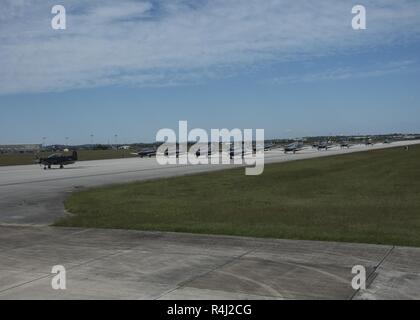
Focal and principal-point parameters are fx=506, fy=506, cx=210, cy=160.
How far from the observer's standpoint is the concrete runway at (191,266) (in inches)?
295

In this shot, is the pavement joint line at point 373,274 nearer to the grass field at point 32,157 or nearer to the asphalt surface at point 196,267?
the asphalt surface at point 196,267

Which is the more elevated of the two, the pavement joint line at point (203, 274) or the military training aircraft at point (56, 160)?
the military training aircraft at point (56, 160)

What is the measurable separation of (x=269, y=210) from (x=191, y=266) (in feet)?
25.7

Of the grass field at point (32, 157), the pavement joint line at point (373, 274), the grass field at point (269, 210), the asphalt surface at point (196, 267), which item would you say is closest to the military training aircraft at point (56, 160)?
the grass field at point (32, 157)

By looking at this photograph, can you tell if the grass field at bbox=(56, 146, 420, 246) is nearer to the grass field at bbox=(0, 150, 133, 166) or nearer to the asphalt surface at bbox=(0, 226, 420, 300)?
the asphalt surface at bbox=(0, 226, 420, 300)

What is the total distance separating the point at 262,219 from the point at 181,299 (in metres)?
7.84

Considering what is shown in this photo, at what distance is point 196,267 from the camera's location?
9086 millimetres

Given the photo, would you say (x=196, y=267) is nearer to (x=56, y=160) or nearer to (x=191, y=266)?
(x=191, y=266)

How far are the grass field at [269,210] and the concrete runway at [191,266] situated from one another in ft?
3.78

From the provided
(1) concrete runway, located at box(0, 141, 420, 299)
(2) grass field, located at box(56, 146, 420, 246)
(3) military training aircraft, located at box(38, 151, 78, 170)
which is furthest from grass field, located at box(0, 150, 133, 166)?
(1) concrete runway, located at box(0, 141, 420, 299)

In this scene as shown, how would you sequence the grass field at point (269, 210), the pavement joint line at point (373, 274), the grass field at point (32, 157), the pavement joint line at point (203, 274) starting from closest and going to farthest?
the pavement joint line at point (373, 274)
the pavement joint line at point (203, 274)
the grass field at point (269, 210)
the grass field at point (32, 157)

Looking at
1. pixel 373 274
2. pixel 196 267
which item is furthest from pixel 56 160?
pixel 373 274
